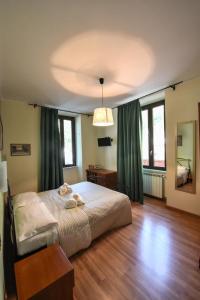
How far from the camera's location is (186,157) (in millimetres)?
2803

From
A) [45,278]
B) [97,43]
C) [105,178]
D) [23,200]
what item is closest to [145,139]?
[105,178]

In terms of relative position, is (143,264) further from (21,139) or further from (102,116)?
(21,139)

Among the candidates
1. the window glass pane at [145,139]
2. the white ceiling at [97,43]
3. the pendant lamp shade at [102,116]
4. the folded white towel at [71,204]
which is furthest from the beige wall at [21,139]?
the window glass pane at [145,139]

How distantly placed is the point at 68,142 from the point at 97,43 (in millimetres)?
3312

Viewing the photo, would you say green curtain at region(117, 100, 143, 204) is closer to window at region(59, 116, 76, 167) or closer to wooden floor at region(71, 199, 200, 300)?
wooden floor at region(71, 199, 200, 300)

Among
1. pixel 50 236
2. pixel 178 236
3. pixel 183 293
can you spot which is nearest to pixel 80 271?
A: pixel 50 236

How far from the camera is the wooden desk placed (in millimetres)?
1048

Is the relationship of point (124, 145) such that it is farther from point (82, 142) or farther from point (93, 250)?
point (93, 250)

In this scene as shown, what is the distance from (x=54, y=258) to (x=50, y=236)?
0.33 metres

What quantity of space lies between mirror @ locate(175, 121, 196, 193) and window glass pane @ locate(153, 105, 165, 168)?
2.01 ft

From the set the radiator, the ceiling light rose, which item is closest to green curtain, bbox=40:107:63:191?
the ceiling light rose

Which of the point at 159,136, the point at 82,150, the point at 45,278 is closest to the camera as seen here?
the point at 45,278

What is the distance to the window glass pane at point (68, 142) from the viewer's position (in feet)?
15.0

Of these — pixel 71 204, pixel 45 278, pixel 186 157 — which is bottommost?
pixel 45 278
